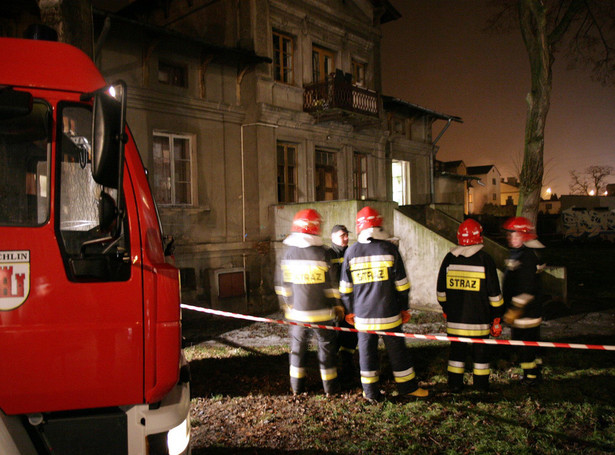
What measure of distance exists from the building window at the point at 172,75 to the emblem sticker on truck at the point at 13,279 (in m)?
9.53

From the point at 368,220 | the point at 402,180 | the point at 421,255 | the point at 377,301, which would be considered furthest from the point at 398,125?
the point at 377,301

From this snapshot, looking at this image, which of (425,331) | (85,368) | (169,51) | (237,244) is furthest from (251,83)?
(85,368)

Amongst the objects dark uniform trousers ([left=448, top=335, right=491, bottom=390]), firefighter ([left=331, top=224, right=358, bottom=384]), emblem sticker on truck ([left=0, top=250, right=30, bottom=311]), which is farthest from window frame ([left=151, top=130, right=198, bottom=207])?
emblem sticker on truck ([left=0, top=250, right=30, bottom=311])

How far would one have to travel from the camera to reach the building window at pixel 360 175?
622 inches

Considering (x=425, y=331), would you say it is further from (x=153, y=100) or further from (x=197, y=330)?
(x=153, y=100)

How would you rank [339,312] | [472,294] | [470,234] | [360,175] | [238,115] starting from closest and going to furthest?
[472,294]
[470,234]
[339,312]
[238,115]
[360,175]

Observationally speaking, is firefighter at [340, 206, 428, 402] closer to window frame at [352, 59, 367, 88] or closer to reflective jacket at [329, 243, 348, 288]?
reflective jacket at [329, 243, 348, 288]

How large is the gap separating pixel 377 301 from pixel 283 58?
1054cm

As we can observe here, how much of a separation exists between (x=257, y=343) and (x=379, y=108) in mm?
10520

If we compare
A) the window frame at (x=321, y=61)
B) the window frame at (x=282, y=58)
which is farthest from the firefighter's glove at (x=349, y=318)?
the window frame at (x=321, y=61)

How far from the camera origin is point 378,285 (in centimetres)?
471

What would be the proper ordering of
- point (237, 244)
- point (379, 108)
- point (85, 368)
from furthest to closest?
point (379, 108)
point (237, 244)
point (85, 368)

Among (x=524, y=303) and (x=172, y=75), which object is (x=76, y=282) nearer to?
(x=524, y=303)

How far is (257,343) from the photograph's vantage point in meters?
7.63
